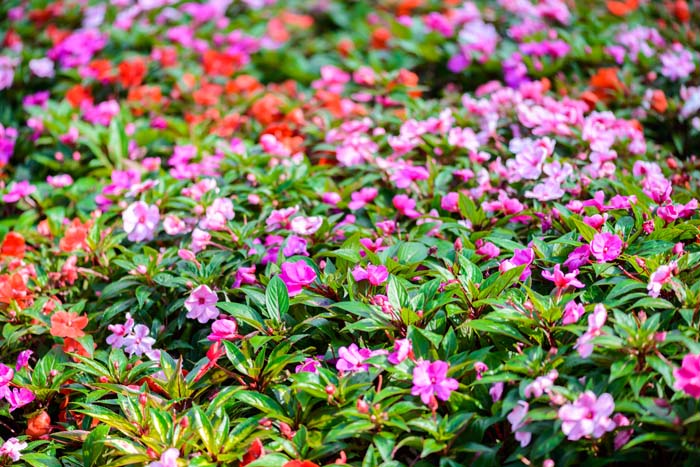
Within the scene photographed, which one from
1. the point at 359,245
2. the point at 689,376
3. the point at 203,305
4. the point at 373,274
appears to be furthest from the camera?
the point at 359,245

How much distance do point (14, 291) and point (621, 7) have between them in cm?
346

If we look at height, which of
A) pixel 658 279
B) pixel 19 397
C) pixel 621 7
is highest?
pixel 658 279

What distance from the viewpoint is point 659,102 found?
307cm

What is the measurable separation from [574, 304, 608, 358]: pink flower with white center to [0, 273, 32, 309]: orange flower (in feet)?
5.40

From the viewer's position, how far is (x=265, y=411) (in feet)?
5.54

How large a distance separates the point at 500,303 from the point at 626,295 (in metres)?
0.31

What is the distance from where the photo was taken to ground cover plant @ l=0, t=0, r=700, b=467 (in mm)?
1593

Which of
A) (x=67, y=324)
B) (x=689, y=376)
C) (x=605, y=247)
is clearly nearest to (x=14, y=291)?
(x=67, y=324)

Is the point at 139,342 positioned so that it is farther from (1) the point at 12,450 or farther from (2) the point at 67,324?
(1) the point at 12,450

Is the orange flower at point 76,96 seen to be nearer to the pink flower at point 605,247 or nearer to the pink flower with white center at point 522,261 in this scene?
the pink flower with white center at point 522,261

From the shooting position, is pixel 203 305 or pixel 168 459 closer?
pixel 168 459

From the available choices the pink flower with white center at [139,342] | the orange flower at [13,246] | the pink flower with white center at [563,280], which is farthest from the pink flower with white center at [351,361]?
the orange flower at [13,246]

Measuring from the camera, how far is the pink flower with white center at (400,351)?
164cm

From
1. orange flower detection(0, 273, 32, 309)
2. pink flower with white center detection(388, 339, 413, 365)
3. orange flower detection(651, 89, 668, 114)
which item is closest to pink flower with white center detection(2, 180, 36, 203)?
orange flower detection(0, 273, 32, 309)
